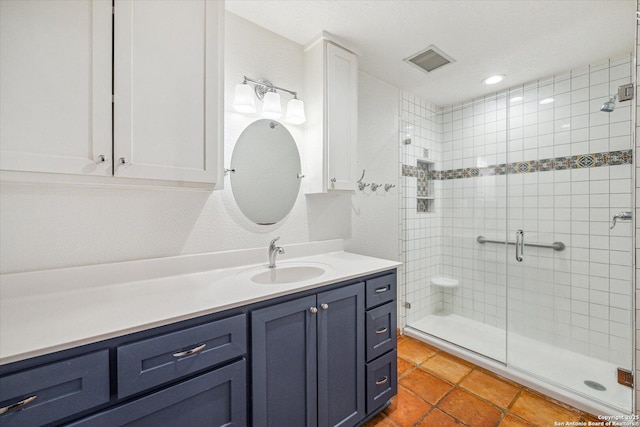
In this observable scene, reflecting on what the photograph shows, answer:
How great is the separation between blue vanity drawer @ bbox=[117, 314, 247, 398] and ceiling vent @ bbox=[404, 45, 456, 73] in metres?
2.21

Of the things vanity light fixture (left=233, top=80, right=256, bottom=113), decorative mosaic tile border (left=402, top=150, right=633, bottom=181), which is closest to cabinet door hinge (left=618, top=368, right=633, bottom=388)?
decorative mosaic tile border (left=402, top=150, right=633, bottom=181)

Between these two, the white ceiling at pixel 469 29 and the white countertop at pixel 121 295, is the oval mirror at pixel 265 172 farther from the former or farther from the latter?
the white ceiling at pixel 469 29

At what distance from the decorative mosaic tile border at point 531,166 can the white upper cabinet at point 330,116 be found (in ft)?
3.23

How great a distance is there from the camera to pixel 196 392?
0.90 m

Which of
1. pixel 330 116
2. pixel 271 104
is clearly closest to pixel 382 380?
pixel 330 116

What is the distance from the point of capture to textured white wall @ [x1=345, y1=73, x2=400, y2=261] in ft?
7.38

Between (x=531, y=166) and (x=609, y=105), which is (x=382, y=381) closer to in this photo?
(x=531, y=166)

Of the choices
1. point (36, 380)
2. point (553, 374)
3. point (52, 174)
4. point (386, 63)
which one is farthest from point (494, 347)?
point (52, 174)

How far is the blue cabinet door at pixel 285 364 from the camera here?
1046 millimetres

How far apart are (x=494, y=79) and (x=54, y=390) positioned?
3.35 meters

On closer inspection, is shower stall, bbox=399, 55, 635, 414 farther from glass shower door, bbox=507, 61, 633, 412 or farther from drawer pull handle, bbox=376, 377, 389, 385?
drawer pull handle, bbox=376, 377, 389, 385

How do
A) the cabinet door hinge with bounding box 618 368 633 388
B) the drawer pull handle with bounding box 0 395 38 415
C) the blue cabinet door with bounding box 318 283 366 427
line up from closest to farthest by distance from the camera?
the drawer pull handle with bounding box 0 395 38 415
the blue cabinet door with bounding box 318 283 366 427
the cabinet door hinge with bounding box 618 368 633 388

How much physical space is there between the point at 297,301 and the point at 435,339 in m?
1.88

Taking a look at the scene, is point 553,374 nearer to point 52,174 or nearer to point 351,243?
point 351,243
